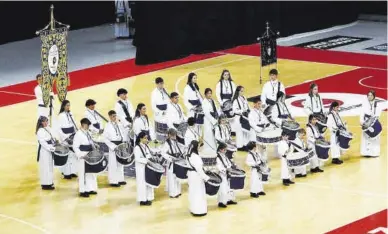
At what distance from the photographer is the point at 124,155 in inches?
961

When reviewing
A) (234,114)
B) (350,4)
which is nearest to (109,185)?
(234,114)

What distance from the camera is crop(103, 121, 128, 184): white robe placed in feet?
80.8

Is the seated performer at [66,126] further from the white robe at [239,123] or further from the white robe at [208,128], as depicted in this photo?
the white robe at [239,123]

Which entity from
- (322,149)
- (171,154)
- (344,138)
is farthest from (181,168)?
(344,138)

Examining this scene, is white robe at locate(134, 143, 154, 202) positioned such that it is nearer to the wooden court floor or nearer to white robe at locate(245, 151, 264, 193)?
the wooden court floor

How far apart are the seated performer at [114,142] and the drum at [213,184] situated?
2.55 metres

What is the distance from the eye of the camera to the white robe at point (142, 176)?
919 inches

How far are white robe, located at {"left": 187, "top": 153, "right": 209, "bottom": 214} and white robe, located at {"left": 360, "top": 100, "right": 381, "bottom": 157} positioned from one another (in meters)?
4.80

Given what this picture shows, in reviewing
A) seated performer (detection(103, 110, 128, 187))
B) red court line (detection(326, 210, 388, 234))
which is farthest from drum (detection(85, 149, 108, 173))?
red court line (detection(326, 210, 388, 234))

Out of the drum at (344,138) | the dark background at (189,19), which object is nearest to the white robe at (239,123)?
the drum at (344,138)

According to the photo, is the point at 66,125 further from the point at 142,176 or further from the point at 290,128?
the point at 290,128

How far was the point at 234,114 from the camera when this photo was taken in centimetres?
2700

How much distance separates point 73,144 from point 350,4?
2037cm

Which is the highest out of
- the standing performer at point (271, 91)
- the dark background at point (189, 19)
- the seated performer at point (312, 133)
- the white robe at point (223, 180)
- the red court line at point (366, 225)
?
the dark background at point (189, 19)
